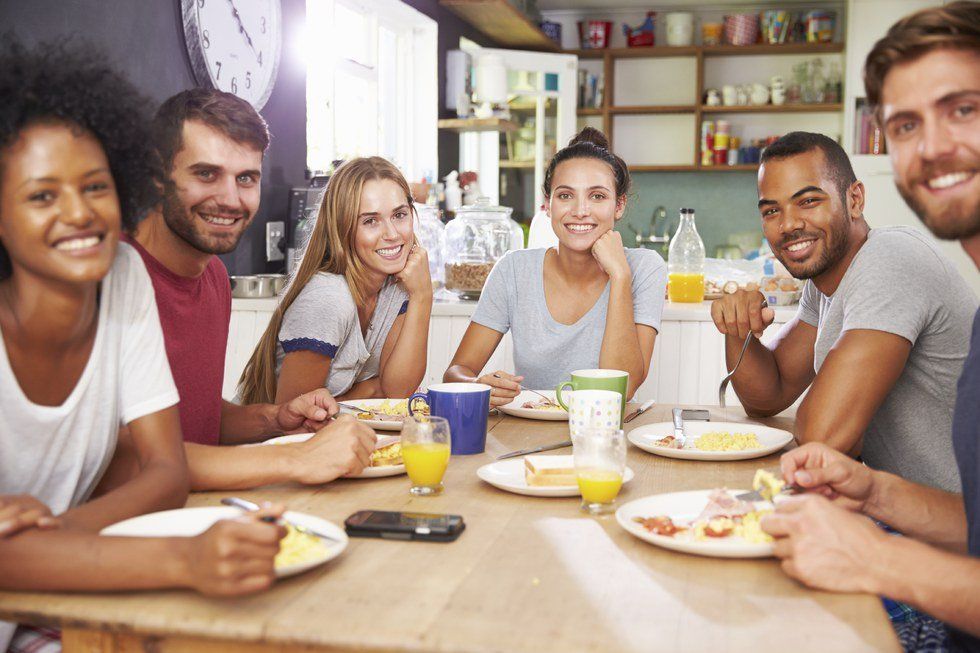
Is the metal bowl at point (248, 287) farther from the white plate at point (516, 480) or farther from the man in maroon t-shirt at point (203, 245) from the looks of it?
Answer: the white plate at point (516, 480)

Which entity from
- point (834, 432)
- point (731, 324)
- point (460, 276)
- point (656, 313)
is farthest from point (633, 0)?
point (834, 432)

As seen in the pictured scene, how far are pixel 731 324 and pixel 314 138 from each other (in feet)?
8.34

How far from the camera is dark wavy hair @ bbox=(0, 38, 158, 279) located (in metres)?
1.07

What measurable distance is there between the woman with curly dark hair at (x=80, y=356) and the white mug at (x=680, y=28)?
5.89 m

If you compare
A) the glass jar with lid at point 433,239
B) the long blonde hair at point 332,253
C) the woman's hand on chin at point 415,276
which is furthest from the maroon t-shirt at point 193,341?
the glass jar with lid at point 433,239

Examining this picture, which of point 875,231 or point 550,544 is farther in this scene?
point 875,231

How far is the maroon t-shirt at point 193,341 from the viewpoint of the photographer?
169 cm

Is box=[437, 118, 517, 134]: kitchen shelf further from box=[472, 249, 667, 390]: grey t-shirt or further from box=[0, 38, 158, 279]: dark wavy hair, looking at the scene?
box=[0, 38, 158, 279]: dark wavy hair

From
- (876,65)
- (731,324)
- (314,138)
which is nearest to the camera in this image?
(876,65)

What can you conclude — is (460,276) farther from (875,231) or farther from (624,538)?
(624,538)

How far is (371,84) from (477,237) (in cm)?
161

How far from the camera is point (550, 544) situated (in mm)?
1078

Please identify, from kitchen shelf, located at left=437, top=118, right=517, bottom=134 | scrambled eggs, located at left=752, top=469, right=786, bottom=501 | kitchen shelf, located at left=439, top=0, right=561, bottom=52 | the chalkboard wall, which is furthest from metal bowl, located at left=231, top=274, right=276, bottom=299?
kitchen shelf, located at left=439, top=0, right=561, bottom=52

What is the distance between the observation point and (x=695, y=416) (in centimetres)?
182
